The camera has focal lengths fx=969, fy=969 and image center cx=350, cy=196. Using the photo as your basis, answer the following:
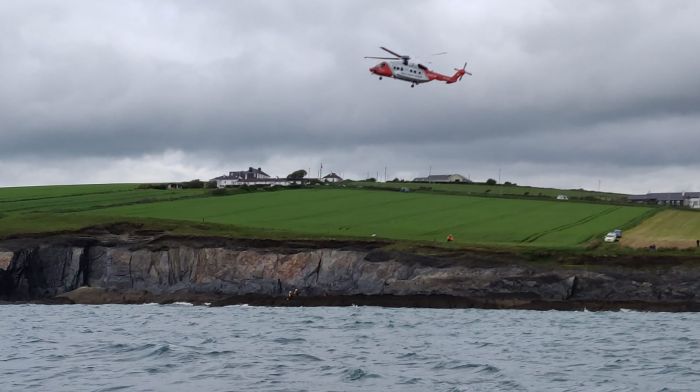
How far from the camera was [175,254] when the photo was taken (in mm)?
87438

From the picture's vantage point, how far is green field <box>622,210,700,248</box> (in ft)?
297

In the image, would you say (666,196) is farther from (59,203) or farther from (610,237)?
(59,203)

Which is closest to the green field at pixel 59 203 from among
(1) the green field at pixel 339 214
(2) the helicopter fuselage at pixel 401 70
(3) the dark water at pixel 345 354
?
(1) the green field at pixel 339 214

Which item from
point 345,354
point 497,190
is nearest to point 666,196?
point 497,190

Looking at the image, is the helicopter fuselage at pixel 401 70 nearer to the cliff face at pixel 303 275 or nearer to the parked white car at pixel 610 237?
the cliff face at pixel 303 275

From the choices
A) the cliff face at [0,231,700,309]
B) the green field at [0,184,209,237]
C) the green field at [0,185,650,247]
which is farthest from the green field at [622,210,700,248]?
the green field at [0,184,209,237]

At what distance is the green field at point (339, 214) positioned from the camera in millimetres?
96688

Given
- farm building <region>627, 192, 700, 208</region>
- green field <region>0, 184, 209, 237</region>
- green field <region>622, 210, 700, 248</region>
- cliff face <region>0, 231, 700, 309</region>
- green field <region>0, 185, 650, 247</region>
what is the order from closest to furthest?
cliff face <region>0, 231, 700, 309</region>, green field <region>622, 210, 700, 248</region>, green field <region>0, 184, 209, 237</region>, green field <region>0, 185, 650, 247</region>, farm building <region>627, 192, 700, 208</region>

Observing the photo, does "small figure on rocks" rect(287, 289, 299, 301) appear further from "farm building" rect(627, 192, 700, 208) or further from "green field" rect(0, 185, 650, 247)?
"farm building" rect(627, 192, 700, 208)

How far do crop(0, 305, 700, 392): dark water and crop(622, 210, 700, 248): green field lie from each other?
3395 centimetres

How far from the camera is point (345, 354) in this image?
37719mm

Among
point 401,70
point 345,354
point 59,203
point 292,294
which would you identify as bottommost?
point 292,294

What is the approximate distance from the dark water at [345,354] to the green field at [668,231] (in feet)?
111

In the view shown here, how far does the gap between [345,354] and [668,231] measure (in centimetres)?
7230
